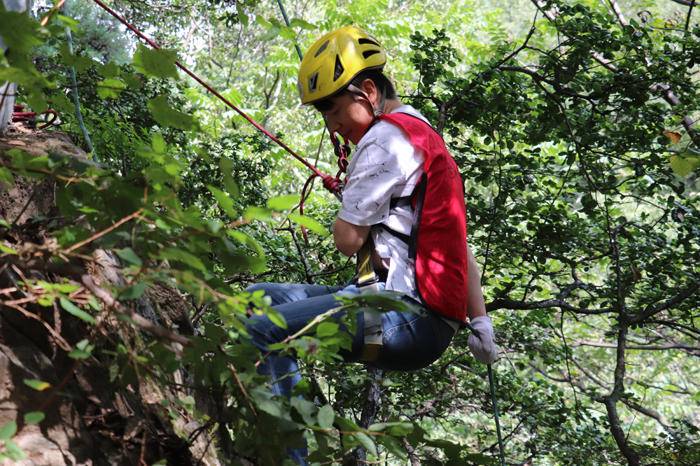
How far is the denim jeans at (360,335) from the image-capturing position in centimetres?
238

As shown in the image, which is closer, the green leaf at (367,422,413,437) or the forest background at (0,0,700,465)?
the forest background at (0,0,700,465)

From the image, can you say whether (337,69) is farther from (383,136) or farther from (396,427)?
(396,427)

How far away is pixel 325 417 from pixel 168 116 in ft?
2.46

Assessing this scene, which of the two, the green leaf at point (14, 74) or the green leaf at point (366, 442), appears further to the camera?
the green leaf at point (366, 442)

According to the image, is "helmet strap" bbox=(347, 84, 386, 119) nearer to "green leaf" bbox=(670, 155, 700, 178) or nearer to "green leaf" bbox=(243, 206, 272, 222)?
"green leaf" bbox=(670, 155, 700, 178)

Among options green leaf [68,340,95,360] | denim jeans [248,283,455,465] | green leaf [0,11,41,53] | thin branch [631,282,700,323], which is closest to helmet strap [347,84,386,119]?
denim jeans [248,283,455,465]

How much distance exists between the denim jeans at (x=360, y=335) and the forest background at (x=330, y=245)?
0.55 feet

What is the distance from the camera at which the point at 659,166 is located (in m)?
4.31

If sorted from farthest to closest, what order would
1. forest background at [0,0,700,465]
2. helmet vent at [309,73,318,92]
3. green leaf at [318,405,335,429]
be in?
helmet vent at [309,73,318,92]
green leaf at [318,405,335,429]
forest background at [0,0,700,465]

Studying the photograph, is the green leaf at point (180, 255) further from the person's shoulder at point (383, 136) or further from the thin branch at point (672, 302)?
the thin branch at point (672, 302)

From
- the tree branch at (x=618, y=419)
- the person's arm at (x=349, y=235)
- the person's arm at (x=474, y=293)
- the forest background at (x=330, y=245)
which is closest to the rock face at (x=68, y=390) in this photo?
the forest background at (x=330, y=245)

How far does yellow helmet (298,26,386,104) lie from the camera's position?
2746 millimetres

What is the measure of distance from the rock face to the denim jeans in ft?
1.10

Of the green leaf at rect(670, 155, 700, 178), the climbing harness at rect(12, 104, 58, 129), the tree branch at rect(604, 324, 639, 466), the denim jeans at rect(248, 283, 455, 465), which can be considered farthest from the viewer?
the tree branch at rect(604, 324, 639, 466)
